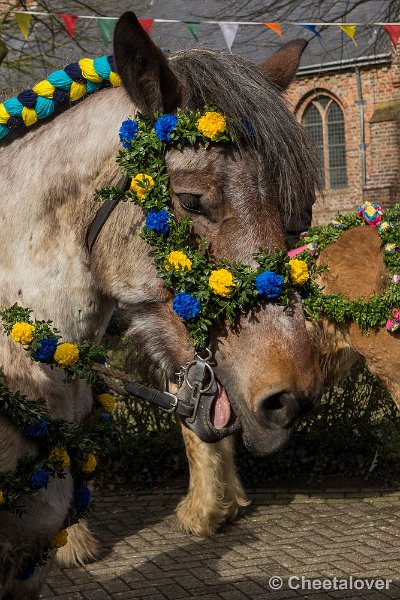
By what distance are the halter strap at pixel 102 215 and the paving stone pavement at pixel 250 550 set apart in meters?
3.06

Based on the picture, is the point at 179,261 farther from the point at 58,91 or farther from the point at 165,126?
the point at 58,91

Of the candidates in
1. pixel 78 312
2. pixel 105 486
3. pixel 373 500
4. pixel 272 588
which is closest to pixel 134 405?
pixel 105 486

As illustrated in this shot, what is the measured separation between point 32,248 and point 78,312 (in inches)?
9.6

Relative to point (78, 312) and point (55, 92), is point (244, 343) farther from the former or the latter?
point (55, 92)

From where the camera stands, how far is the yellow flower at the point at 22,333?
2.49m

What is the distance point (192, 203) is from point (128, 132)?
0.93 feet

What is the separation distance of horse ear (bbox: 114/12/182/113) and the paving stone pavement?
3375 millimetres

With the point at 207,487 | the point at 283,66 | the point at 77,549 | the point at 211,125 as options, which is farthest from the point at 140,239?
the point at 207,487

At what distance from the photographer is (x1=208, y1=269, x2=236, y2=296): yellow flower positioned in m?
2.37

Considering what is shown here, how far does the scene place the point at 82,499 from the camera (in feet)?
9.29

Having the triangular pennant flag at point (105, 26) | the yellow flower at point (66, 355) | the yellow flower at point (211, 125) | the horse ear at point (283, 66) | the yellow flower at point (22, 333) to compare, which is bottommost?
the yellow flower at point (66, 355)

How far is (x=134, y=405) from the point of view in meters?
7.44

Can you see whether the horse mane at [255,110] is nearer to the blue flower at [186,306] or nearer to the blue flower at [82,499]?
the blue flower at [186,306]

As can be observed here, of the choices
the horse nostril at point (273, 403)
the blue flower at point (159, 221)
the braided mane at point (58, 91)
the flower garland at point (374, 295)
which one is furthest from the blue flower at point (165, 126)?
the flower garland at point (374, 295)
